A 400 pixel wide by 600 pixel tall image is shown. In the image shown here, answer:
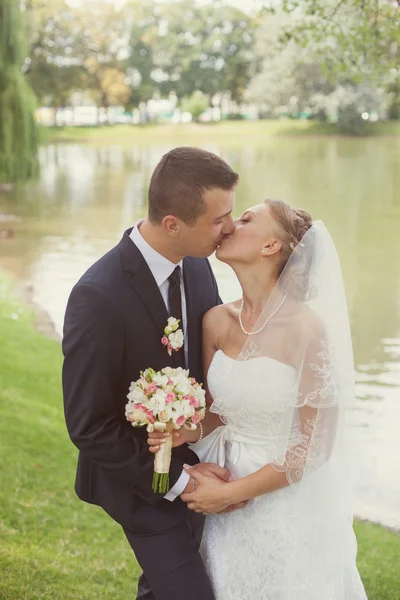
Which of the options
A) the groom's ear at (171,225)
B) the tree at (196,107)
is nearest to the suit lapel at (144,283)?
the groom's ear at (171,225)

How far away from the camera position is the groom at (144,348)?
2.41 m

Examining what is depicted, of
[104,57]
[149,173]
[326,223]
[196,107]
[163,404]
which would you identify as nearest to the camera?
[163,404]

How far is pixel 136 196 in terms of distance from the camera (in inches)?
965

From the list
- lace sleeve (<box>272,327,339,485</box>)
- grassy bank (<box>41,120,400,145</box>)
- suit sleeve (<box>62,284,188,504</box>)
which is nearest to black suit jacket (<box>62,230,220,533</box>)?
suit sleeve (<box>62,284,188,504</box>)

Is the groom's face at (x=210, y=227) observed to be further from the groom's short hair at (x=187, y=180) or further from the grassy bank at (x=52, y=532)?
the grassy bank at (x=52, y=532)

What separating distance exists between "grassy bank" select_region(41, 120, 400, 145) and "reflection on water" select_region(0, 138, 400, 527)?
503 centimetres

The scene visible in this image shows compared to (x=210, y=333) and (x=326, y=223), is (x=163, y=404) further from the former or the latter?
(x=326, y=223)

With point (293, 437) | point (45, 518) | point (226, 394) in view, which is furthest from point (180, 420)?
point (45, 518)

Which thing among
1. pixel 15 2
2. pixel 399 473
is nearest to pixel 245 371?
pixel 399 473

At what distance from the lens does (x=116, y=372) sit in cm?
247

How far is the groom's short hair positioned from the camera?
2438mm

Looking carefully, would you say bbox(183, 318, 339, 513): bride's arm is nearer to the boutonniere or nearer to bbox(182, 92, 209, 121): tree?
the boutonniere

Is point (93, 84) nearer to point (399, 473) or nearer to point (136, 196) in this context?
point (136, 196)

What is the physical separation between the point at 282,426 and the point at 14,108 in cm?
1290
